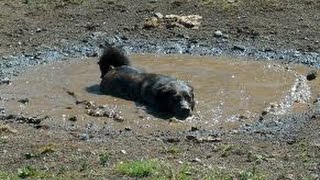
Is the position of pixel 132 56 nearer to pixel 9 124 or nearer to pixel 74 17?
pixel 74 17

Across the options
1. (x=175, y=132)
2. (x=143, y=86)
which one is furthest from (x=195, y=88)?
(x=175, y=132)

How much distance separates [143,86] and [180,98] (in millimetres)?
1013

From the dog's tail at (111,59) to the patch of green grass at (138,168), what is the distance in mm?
5020

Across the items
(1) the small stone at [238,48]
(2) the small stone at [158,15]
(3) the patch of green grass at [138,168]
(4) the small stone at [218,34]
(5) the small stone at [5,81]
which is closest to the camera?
(3) the patch of green grass at [138,168]

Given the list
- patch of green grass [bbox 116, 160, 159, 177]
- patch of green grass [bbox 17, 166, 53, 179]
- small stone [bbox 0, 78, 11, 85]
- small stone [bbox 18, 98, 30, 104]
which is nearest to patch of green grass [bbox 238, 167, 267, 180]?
patch of green grass [bbox 116, 160, 159, 177]

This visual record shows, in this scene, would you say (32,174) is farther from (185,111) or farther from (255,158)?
(185,111)

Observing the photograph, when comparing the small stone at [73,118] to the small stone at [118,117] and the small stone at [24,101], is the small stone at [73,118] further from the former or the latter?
the small stone at [24,101]

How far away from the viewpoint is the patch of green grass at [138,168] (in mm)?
7410

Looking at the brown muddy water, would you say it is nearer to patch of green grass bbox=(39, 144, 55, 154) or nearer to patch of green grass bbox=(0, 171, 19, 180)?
patch of green grass bbox=(39, 144, 55, 154)

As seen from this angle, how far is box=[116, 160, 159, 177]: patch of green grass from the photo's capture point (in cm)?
741

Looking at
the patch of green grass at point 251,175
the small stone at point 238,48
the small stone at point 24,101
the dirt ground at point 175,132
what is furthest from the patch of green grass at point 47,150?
the small stone at point 238,48

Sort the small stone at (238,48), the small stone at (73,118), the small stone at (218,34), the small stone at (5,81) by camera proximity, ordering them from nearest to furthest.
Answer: the small stone at (73,118), the small stone at (5,81), the small stone at (238,48), the small stone at (218,34)

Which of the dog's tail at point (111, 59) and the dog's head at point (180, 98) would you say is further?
the dog's tail at point (111, 59)

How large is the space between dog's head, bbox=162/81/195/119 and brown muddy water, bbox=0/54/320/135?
5.0 inches
